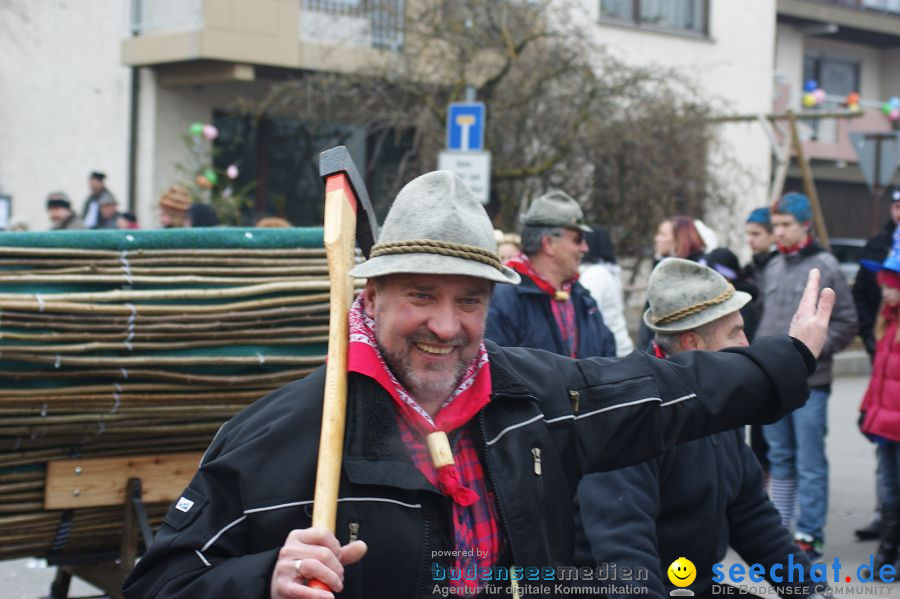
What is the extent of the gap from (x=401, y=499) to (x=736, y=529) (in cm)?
185

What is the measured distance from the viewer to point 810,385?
735cm

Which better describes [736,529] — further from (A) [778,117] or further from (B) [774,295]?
(A) [778,117]

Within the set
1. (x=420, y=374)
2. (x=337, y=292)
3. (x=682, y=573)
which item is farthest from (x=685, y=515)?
(x=337, y=292)

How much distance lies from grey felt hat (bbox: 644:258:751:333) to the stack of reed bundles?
1.23 metres

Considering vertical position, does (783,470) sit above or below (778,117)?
below

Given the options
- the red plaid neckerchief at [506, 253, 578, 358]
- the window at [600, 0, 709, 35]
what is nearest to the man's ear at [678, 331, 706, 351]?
the red plaid neckerchief at [506, 253, 578, 358]

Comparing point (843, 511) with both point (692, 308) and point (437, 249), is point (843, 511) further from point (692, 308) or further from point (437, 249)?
point (437, 249)

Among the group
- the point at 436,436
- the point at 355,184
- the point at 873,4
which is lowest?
the point at 436,436

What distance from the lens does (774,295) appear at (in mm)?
7648

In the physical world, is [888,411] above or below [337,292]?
below

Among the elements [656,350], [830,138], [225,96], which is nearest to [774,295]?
[656,350]

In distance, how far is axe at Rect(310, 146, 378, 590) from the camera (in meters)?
2.42

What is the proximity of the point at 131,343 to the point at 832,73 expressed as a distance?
1090 inches

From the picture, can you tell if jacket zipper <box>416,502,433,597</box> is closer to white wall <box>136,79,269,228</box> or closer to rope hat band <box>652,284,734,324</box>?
rope hat band <box>652,284,734,324</box>
